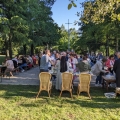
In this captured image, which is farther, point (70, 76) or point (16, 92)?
point (16, 92)

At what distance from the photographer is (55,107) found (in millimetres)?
6406

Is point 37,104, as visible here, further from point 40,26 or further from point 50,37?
point 50,37

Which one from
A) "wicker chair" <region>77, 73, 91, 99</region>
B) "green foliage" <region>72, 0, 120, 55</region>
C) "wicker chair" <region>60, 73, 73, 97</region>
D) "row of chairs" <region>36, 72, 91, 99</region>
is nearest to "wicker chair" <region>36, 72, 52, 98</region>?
"row of chairs" <region>36, 72, 91, 99</region>

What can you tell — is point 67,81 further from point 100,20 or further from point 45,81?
point 100,20

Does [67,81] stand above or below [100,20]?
below

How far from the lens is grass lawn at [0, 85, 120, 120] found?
5.63 meters

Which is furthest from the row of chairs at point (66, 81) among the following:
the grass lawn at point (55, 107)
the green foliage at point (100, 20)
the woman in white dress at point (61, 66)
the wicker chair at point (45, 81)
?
the green foliage at point (100, 20)

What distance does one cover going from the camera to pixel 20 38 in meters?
21.1

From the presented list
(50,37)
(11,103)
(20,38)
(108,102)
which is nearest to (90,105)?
(108,102)

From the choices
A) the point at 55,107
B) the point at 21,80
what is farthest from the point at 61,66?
the point at 21,80

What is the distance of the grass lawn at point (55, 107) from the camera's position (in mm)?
5632

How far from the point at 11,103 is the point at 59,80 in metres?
2.45

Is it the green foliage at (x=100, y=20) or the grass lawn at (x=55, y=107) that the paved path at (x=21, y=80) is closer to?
the grass lawn at (x=55, y=107)

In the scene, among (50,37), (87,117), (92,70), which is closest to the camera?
(87,117)
